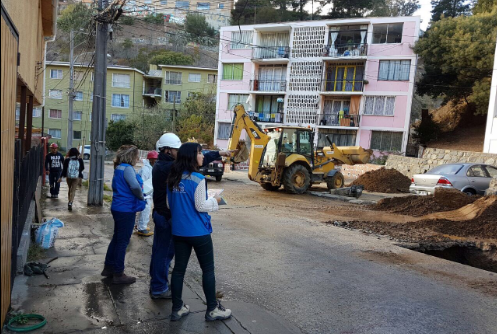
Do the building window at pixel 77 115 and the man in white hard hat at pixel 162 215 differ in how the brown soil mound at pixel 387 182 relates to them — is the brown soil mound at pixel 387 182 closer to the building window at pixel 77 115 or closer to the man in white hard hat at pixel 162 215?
the man in white hard hat at pixel 162 215

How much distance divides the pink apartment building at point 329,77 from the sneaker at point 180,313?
26525 mm

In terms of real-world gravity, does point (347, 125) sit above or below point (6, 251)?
above

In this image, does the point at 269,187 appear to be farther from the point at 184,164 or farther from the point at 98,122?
the point at 184,164

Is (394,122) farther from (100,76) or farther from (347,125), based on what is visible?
(100,76)

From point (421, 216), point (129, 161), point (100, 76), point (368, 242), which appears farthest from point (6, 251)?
point (421, 216)

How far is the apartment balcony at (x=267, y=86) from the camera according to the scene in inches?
1387

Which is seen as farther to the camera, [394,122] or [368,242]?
[394,122]

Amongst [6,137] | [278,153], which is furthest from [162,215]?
[278,153]

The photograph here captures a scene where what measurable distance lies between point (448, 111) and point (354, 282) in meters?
34.2

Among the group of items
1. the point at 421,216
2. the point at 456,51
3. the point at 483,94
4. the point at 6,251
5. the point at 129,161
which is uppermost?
the point at 456,51

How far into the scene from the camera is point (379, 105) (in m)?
31.2

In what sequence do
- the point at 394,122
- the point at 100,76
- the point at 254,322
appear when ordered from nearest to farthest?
the point at 254,322 → the point at 100,76 → the point at 394,122

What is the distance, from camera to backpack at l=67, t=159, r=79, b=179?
1041cm

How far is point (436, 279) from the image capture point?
6098mm
